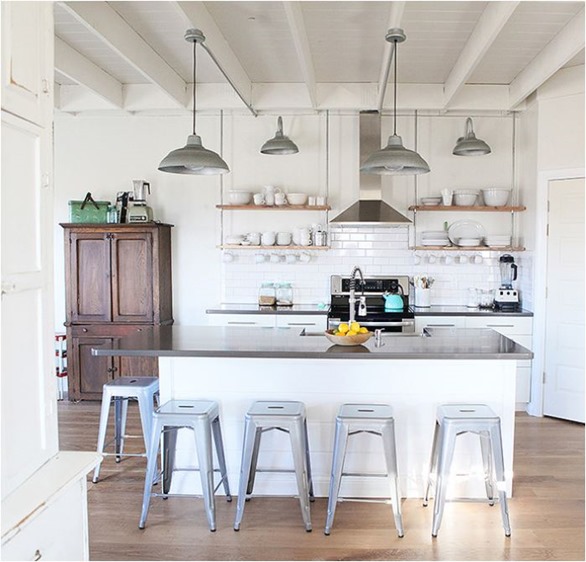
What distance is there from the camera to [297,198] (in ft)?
18.5

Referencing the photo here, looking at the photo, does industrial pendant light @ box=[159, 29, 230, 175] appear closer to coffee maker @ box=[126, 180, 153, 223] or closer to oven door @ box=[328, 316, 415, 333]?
coffee maker @ box=[126, 180, 153, 223]

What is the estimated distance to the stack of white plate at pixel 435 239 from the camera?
566 centimetres

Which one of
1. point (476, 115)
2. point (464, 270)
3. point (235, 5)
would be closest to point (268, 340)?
point (235, 5)

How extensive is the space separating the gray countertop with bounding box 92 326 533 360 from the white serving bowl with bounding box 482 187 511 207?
2.18 metres

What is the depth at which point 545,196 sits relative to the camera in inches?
201

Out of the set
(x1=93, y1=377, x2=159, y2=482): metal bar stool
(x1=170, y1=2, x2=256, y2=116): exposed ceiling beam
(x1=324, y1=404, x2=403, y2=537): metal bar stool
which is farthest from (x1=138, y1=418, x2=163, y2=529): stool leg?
(x1=170, y1=2, x2=256, y2=116): exposed ceiling beam

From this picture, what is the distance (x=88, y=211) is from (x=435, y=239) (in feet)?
11.7

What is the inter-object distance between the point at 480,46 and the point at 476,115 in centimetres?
196

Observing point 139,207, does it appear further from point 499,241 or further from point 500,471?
point 500,471

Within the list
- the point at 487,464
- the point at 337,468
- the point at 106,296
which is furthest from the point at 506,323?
the point at 106,296

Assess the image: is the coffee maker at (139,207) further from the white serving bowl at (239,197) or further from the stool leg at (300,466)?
the stool leg at (300,466)

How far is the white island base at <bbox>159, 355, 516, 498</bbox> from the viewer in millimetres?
3352

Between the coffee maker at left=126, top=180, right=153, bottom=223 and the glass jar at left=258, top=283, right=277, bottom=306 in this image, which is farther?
the glass jar at left=258, top=283, right=277, bottom=306

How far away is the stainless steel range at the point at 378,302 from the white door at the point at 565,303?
129 centimetres
